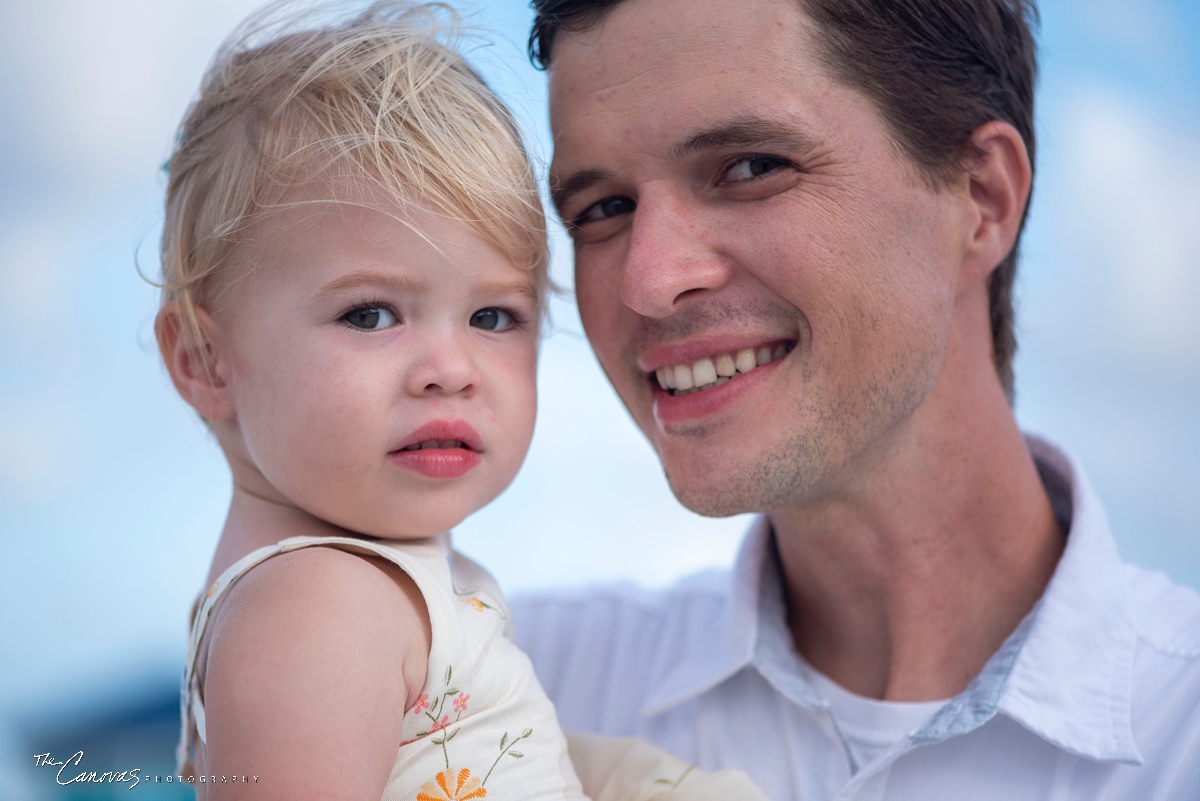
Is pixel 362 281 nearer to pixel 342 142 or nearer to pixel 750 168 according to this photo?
pixel 342 142

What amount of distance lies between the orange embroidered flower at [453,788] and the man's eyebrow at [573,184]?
111cm

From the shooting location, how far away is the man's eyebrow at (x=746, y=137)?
1846 millimetres

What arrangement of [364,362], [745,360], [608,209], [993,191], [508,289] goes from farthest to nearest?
1. [993,191]
2. [608,209]
3. [745,360]
4. [508,289]
5. [364,362]

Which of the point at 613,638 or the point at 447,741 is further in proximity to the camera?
the point at 613,638

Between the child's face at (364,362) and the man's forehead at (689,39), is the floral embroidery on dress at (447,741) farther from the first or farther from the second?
the man's forehead at (689,39)

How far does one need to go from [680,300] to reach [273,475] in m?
0.80

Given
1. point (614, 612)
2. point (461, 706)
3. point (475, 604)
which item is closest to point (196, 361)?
point (475, 604)

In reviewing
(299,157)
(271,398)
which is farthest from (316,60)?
(271,398)

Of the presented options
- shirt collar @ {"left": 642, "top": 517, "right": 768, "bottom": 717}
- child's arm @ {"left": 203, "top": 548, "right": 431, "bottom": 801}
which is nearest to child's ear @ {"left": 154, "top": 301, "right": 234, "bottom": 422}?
child's arm @ {"left": 203, "top": 548, "right": 431, "bottom": 801}

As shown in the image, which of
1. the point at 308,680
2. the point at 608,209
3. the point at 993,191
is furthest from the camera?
the point at 993,191

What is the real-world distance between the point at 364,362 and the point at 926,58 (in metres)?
1.33

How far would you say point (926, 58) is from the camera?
2104 millimetres

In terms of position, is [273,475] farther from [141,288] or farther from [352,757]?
[141,288]

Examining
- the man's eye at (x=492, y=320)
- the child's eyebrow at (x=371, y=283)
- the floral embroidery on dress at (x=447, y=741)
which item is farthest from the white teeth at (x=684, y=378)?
the floral embroidery on dress at (x=447, y=741)
